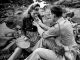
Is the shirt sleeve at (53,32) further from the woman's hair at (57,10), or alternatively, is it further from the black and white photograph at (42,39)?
the woman's hair at (57,10)

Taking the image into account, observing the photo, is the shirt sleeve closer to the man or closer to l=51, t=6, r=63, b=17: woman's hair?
the man

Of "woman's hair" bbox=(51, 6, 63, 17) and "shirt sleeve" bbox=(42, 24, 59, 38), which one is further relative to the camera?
"woman's hair" bbox=(51, 6, 63, 17)

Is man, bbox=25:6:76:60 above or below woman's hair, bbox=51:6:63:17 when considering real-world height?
below

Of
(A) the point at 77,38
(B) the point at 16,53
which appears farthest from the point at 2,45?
(A) the point at 77,38

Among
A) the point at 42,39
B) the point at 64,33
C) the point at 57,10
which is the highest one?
the point at 57,10

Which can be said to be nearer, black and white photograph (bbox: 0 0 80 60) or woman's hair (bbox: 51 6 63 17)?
black and white photograph (bbox: 0 0 80 60)

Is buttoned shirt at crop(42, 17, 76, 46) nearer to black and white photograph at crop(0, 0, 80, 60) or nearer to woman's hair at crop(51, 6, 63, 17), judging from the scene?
black and white photograph at crop(0, 0, 80, 60)

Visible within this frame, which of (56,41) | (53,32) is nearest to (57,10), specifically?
(53,32)

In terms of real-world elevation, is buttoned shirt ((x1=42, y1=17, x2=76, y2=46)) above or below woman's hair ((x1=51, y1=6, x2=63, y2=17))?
below

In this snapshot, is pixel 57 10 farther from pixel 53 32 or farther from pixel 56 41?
pixel 56 41

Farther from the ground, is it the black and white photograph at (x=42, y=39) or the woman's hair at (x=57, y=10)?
the woman's hair at (x=57, y=10)

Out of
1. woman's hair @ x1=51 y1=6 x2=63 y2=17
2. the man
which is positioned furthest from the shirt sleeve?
woman's hair @ x1=51 y1=6 x2=63 y2=17

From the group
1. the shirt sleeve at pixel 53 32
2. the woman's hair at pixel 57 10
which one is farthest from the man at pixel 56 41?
the woman's hair at pixel 57 10

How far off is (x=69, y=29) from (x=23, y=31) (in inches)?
46.7
